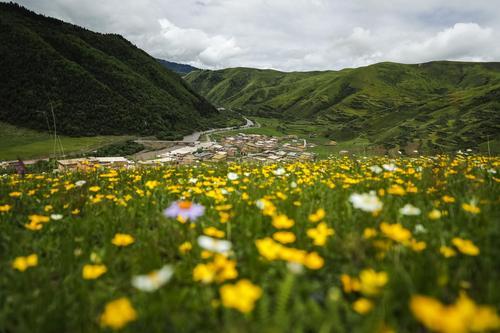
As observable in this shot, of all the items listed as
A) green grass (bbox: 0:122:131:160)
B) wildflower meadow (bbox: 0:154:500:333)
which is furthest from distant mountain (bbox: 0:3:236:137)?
wildflower meadow (bbox: 0:154:500:333)

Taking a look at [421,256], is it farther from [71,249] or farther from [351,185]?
[71,249]

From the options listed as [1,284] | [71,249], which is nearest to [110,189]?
[71,249]

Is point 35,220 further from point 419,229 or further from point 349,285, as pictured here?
point 419,229

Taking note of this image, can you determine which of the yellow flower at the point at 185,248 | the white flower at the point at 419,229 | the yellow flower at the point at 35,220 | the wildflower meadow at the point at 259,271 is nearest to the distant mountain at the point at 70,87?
the yellow flower at the point at 35,220

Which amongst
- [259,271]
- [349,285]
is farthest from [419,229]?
[259,271]

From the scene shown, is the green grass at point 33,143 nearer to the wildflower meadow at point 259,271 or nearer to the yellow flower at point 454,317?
the wildflower meadow at point 259,271

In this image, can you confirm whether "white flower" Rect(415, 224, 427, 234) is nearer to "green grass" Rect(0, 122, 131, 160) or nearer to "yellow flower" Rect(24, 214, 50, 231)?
"yellow flower" Rect(24, 214, 50, 231)
